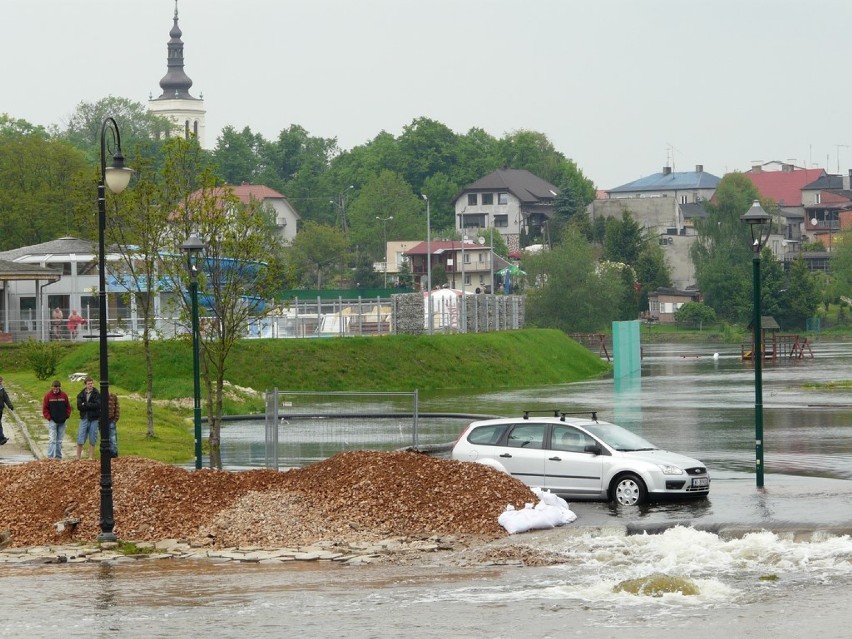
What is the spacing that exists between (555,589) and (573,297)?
317ft

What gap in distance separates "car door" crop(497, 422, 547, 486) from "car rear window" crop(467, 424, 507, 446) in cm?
18

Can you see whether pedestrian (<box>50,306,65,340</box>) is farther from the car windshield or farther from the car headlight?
the car headlight

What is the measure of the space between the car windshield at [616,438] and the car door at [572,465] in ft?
0.97

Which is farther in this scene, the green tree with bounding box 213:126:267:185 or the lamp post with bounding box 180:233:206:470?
the green tree with bounding box 213:126:267:185

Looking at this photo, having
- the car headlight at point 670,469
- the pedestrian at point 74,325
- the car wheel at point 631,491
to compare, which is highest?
the pedestrian at point 74,325

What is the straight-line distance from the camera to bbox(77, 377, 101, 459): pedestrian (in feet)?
93.2

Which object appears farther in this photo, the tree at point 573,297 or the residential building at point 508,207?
the residential building at point 508,207

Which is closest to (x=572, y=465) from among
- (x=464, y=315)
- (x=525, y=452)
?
(x=525, y=452)

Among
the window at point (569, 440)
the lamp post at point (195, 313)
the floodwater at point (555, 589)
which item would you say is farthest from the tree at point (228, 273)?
the floodwater at point (555, 589)

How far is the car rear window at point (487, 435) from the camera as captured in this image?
23.5m

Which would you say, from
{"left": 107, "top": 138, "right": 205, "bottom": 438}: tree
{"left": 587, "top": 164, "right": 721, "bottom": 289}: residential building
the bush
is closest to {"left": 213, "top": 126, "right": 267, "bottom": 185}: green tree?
{"left": 587, "top": 164, "right": 721, "bottom": 289}: residential building

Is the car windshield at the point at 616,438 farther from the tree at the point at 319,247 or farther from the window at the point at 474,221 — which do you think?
the window at the point at 474,221

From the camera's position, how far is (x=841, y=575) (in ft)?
54.2

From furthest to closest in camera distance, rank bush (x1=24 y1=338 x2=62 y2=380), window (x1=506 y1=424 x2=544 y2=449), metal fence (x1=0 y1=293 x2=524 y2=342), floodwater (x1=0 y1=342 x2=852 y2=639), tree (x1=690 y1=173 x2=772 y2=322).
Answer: tree (x1=690 y1=173 x2=772 y2=322)
metal fence (x1=0 y1=293 x2=524 y2=342)
bush (x1=24 y1=338 x2=62 y2=380)
window (x1=506 y1=424 x2=544 y2=449)
floodwater (x1=0 y1=342 x2=852 y2=639)
